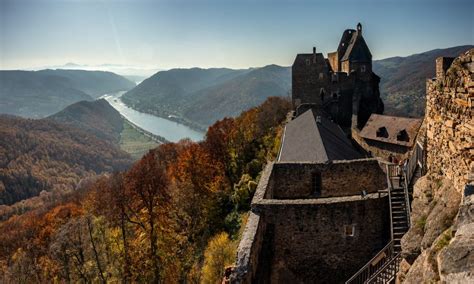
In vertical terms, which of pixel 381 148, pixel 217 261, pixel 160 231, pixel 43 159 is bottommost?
pixel 43 159

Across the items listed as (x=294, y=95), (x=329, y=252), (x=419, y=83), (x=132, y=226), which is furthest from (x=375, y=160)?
(x=419, y=83)

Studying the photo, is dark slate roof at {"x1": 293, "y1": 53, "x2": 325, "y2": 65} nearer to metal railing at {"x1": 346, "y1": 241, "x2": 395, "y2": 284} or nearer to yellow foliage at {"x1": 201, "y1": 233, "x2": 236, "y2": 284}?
yellow foliage at {"x1": 201, "y1": 233, "x2": 236, "y2": 284}

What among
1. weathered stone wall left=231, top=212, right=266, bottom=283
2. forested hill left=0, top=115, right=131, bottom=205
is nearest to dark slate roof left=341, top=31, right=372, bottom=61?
weathered stone wall left=231, top=212, right=266, bottom=283

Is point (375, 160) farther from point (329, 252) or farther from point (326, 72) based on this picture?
point (326, 72)

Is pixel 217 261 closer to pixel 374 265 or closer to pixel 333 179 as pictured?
pixel 333 179

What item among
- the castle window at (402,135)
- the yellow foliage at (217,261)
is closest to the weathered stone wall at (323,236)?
the yellow foliage at (217,261)

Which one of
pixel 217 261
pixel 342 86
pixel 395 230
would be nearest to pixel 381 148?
pixel 342 86
